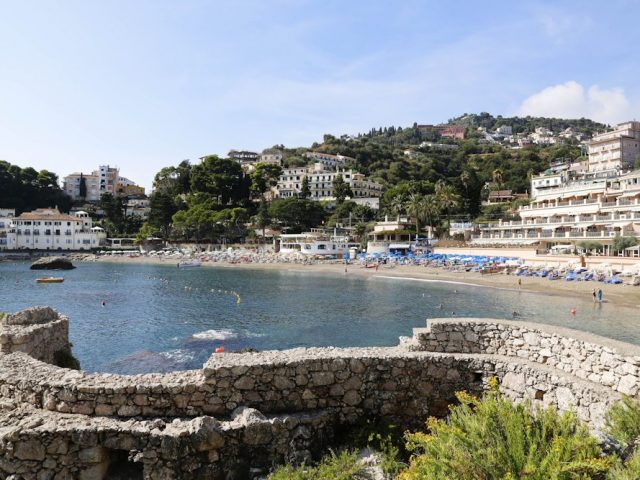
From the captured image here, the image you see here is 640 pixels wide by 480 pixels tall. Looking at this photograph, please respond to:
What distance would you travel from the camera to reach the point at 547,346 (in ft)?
29.1

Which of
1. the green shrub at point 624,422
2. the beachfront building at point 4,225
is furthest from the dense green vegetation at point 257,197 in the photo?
the green shrub at point 624,422

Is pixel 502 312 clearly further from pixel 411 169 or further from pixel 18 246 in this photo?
pixel 411 169

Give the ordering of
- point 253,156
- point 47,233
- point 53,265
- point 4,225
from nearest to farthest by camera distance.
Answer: point 53,265 → point 47,233 → point 4,225 → point 253,156

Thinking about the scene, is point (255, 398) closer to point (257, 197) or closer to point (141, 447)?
point (141, 447)

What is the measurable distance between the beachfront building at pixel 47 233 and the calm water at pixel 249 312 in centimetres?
5784

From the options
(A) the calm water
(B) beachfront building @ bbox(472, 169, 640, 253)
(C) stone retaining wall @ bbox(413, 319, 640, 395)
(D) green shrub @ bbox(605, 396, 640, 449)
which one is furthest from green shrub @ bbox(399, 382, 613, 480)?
(B) beachfront building @ bbox(472, 169, 640, 253)

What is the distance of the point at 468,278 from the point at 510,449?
56.8 metres

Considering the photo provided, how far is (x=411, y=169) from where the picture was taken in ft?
537

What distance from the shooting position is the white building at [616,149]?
112062 millimetres

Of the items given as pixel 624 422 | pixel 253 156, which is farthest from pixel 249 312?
pixel 253 156

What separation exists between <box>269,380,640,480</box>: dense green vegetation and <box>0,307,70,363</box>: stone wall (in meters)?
7.04

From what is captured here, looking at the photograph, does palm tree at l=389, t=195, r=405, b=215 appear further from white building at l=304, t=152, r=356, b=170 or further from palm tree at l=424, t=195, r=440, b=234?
white building at l=304, t=152, r=356, b=170

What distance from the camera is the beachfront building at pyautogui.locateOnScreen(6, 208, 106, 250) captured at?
112938 millimetres

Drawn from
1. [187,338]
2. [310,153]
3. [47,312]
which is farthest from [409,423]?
[310,153]
